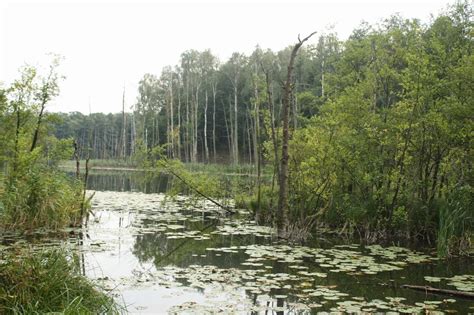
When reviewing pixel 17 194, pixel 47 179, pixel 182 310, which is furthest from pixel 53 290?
pixel 47 179

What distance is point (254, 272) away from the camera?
7.31m

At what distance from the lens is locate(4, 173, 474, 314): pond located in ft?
18.8

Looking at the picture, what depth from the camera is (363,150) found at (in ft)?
36.0

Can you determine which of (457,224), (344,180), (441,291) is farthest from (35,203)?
(457,224)

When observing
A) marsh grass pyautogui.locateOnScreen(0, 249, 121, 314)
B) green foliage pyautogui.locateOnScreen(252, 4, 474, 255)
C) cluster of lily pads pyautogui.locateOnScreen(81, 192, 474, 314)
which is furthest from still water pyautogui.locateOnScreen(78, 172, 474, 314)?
green foliage pyautogui.locateOnScreen(252, 4, 474, 255)

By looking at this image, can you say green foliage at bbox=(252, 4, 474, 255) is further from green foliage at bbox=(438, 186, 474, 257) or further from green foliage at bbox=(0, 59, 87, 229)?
green foliage at bbox=(0, 59, 87, 229)

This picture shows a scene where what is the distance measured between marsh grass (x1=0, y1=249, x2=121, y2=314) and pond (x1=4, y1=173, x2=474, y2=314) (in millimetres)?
A: 816

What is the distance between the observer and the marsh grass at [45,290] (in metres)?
4.05

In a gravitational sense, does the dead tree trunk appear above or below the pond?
above

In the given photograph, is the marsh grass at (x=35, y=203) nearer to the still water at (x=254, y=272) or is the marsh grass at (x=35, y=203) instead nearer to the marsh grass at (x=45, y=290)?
the still water at (x=254, y=272)

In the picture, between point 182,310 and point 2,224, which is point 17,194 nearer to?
point 2,224

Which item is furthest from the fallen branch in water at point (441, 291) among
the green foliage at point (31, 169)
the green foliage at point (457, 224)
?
the green foliage at point (31, 169)

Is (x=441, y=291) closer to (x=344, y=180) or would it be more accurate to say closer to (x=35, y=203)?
(x=344, y=180)

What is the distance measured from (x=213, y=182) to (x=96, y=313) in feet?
34.7
